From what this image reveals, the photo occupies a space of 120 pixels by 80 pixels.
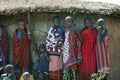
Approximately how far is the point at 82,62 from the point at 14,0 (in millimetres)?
A: 3550

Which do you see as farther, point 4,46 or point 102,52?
point 4,46

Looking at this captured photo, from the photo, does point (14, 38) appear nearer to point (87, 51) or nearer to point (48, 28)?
point (48, 28)

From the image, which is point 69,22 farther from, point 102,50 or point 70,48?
point 102,50

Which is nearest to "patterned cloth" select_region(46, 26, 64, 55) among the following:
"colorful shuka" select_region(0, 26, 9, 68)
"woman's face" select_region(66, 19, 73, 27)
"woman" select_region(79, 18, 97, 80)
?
"woman's face" select_region(66, 19, 73, 27)

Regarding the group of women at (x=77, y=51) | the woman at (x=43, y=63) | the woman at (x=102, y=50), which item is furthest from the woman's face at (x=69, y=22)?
the woman at (x=43, y=63)

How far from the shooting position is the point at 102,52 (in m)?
12.8

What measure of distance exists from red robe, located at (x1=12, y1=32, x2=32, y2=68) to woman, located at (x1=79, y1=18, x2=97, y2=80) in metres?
1.52

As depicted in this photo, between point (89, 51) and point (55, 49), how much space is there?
33.6 inches

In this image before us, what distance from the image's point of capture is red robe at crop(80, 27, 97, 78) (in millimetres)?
12953

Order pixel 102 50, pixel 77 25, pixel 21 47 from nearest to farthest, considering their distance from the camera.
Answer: pixel 102 50 < pixel 21 47 < pixel 77 25

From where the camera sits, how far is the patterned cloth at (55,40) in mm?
13118

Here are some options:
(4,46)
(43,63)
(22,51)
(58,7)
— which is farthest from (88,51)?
(4,46)

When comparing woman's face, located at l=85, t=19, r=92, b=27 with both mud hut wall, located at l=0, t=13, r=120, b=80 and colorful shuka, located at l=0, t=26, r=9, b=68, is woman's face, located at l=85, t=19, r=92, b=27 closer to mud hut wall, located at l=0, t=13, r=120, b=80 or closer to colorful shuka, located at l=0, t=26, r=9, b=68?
mud hut wall, located at l=0, t=13, r=120, b=80

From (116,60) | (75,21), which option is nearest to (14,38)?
(75,21)
